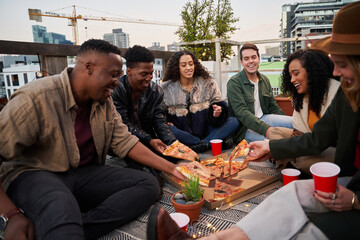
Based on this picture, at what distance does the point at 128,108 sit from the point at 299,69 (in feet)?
7.18

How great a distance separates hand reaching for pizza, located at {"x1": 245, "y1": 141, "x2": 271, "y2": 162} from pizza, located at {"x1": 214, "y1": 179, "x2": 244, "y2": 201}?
0.32 metres

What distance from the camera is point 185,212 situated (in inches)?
84.0

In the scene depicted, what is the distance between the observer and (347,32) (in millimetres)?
1496

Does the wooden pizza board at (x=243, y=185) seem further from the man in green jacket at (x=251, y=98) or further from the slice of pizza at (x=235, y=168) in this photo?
the man in green jacket at (x=251, y=98)

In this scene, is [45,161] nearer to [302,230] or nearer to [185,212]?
[185,212]

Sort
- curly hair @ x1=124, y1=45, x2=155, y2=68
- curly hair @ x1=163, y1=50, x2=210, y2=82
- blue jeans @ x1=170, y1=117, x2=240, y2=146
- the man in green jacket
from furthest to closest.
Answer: curly hair @ x1=163, y1=50, x2=210, y2=82 < the man in green jacket < blue jeans @ x1=170, y1=117, x2=240, y2=146 < curly hair @ x1=124, y1=45, x2=155, y2=68

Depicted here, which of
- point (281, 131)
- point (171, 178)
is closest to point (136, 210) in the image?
point (171, 178)

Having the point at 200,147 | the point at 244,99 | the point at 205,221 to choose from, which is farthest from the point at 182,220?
the point at 244,99

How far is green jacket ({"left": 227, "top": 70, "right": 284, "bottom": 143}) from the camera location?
4.37 m

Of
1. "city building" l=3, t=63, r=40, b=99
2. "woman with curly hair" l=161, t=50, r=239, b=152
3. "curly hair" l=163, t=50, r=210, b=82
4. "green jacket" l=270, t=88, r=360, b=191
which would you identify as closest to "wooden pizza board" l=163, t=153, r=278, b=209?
"green jacket" l=270, t=88, r=360, b=191

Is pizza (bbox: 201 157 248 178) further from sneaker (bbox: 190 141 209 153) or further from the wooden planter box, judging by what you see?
the wooden planter box

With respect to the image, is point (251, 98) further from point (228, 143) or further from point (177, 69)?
point (177, 69)

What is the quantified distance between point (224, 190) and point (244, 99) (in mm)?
2312

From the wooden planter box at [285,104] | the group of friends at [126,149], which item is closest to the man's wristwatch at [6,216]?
the group of friends at [126,149]
